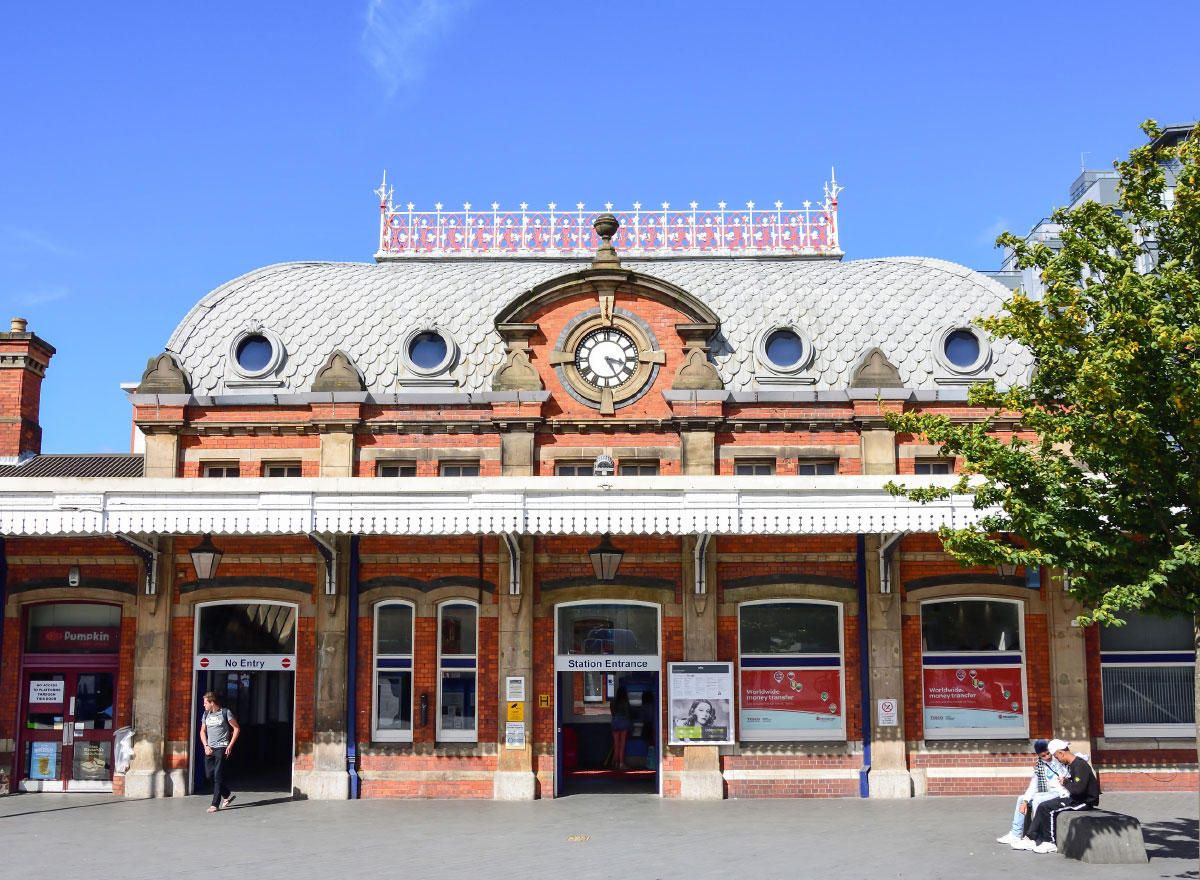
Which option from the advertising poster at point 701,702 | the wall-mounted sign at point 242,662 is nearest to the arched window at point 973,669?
the advertising poster at point 701,702

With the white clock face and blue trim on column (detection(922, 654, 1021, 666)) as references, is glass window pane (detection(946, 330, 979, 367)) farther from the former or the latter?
the white clock face

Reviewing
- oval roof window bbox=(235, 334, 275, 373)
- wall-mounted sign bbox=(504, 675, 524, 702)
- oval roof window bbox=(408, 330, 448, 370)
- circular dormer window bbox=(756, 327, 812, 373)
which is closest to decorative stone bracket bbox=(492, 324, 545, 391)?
oval roof window bbox=(408, 330, 448, 370)

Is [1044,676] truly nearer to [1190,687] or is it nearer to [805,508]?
[1190,687]

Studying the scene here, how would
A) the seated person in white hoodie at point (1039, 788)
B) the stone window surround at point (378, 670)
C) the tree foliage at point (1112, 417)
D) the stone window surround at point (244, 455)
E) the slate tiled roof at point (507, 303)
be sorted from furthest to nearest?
the slate tiled roof at point (507, 303)
the stone window surround at point (244, 455)
the stone window surround at point (378, 670)
the seated person in white hoodie at point (1039, 788)
the tree foliage at point (1112, 417)

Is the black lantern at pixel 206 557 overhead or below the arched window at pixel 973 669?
overhead

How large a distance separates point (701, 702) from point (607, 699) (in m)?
3.92

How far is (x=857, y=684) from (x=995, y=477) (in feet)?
22.0

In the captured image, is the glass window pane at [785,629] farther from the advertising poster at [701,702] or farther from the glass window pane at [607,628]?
the glass window pane at [607,628]

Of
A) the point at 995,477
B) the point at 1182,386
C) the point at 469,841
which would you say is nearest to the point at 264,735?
the point at 469,841

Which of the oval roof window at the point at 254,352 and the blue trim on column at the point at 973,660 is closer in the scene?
the blue trim on column at the point at 973,660

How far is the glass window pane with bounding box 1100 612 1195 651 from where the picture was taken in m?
18.7

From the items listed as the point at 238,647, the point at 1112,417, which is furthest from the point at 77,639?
the point at 1112,417

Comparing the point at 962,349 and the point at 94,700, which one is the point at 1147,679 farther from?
the point at 94,700

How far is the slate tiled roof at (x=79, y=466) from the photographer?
69.6 ft
